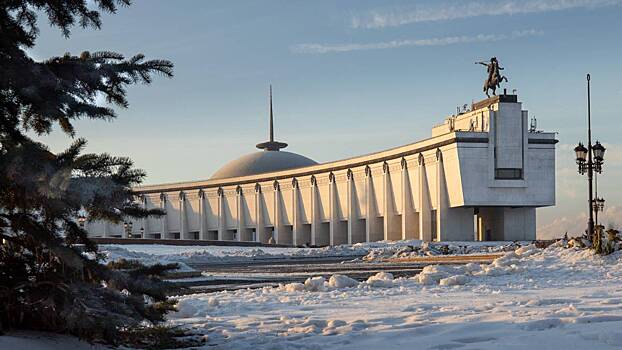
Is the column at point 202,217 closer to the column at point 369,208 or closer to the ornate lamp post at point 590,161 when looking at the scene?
the column at point 369,208

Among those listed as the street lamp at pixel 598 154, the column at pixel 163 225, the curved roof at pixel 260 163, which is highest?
the curved roof at pixel 260 163

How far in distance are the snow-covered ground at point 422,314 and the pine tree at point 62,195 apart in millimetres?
1565

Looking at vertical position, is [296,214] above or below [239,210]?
below

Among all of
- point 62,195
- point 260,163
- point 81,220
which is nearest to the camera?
point 62,195

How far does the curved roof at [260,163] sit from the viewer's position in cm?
11375

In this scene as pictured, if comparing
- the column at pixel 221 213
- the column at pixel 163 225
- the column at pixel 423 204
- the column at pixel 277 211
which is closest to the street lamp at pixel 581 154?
the column at pixel 423 204

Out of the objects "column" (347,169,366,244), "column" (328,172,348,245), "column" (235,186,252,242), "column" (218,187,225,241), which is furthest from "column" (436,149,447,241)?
"column" (218,187,225,241)

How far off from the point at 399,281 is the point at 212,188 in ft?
302

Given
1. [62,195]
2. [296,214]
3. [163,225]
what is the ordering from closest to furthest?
[62,195] → [296,214] → [163,225]

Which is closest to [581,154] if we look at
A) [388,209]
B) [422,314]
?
[422,314]

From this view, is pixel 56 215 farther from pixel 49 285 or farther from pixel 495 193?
pixel 495 193

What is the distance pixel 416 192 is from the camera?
7812cm

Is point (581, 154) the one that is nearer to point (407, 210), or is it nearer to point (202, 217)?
point (407, 210)

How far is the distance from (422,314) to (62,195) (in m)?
4.95
